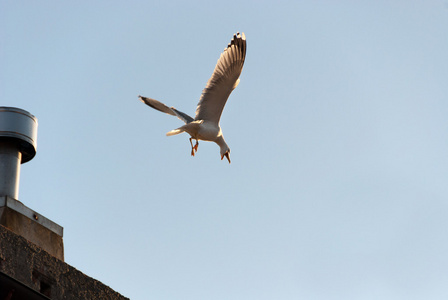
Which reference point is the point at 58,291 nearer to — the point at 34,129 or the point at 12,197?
the point at 12,197

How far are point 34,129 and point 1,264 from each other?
2.92m

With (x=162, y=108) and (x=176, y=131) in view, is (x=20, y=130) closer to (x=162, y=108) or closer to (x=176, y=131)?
(x=176, y=131)

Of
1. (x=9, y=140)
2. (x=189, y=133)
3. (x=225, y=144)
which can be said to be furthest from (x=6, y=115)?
(x=225, y=144)

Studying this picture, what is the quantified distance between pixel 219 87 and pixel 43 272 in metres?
6.49

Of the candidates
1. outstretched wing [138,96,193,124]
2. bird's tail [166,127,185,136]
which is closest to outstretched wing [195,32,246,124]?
outstretched wing [138,96,193,124]

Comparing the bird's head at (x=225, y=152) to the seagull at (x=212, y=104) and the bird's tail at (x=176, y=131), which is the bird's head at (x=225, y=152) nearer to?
the seagull at (x=212, y=104)

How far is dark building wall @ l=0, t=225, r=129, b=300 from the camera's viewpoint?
8.33 m

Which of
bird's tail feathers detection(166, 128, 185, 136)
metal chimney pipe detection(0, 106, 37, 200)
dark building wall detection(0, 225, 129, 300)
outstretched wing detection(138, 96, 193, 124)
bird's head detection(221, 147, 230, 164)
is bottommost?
dark building wall detection(0, 225, 129, 300)

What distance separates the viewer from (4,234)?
8.37 meters

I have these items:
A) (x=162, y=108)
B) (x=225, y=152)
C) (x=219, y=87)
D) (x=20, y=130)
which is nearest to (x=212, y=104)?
(x=219, y=87)

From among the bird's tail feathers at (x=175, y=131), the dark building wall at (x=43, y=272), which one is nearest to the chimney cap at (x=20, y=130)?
the dark building wall at (x=43, y=272)

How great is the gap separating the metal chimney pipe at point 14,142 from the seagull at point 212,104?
382cm

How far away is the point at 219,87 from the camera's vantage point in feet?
48.1

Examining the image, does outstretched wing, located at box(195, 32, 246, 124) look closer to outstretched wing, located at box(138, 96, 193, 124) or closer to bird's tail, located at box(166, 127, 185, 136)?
outstretched wing, located at box(138, 96, 193, 124)
